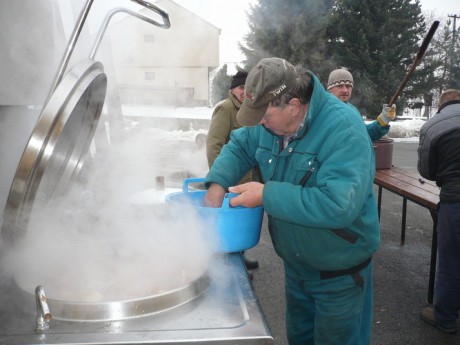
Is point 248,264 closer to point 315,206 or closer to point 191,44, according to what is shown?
point 191,44

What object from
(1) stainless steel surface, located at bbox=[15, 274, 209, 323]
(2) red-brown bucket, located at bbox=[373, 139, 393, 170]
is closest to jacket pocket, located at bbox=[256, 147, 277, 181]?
(1) stainless steel surface, located at bbox=[15, 274, 209, 323]

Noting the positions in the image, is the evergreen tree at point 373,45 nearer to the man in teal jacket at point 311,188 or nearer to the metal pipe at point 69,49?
the man in teal jacket at point 311,188

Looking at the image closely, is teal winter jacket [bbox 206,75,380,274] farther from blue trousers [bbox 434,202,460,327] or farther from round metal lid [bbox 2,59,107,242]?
blue trousers [bbox 434,202,460,327]

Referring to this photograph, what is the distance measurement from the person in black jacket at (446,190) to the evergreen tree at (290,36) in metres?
7.35

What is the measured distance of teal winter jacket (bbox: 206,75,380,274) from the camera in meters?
1.36

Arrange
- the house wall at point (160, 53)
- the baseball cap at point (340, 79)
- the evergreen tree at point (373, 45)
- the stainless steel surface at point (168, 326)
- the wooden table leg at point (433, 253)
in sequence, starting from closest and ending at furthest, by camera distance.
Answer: the stainless steel surface at point (168, 326), the house wall at point (160, 53), the wooden table leg at point (433, 253), the baseball cap at point (340, 79), the evergreen tree at point (373, 45)

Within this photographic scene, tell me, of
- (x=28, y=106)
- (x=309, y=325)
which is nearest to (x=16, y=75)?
(x=28, y=106)

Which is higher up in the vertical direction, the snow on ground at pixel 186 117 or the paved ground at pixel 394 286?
the snow on ground at pixel 186 117

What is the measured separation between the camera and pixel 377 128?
3688mm

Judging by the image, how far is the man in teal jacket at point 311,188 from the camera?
54.3 inches

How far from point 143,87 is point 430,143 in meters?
2.19

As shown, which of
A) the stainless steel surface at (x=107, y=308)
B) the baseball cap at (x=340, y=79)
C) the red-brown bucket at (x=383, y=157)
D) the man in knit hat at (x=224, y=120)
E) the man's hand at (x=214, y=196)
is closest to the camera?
the stainless steel surface at (x=107, y=308)

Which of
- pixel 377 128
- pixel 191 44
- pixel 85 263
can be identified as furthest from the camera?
pixel 377 128

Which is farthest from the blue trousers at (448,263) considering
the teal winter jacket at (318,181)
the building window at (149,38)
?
the building window at (149,38)
